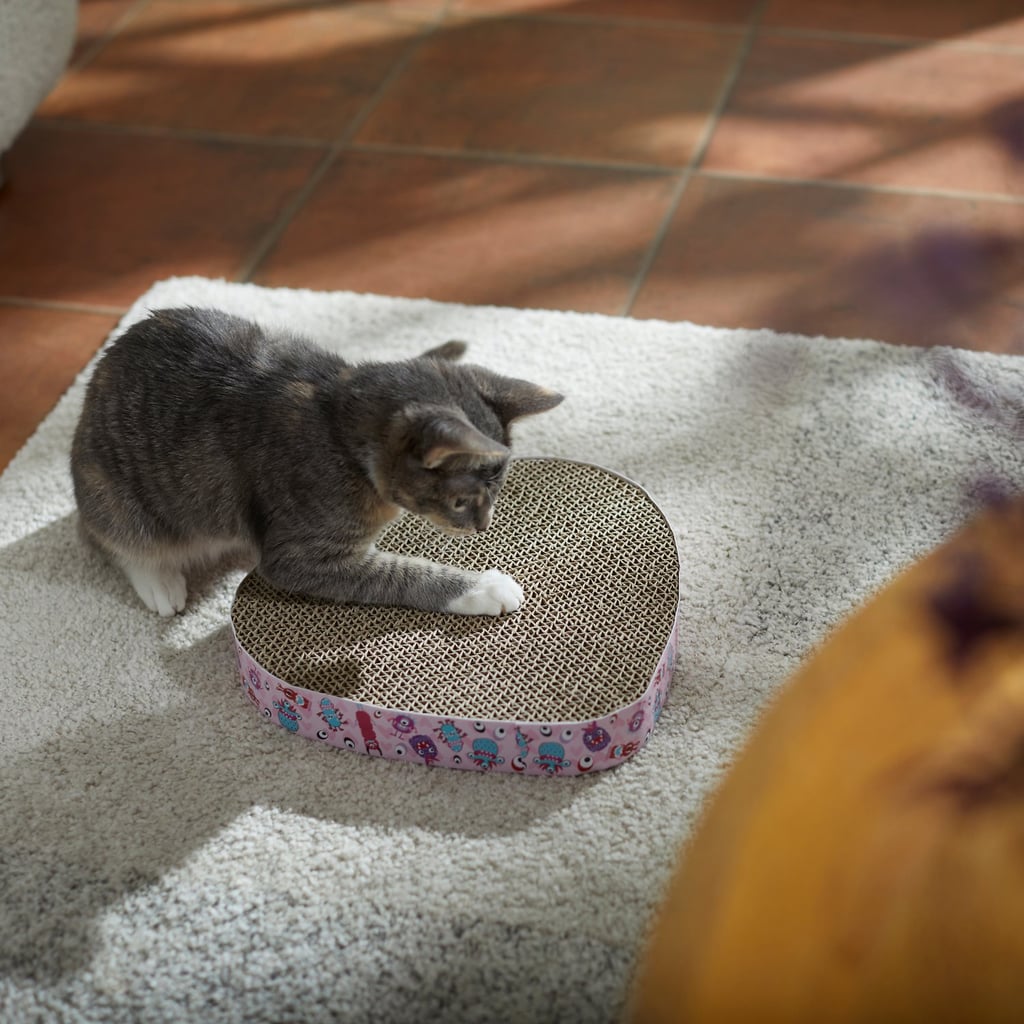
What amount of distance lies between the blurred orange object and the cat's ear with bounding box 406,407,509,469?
0.53 metres

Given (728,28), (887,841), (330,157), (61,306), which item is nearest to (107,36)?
(330,157)

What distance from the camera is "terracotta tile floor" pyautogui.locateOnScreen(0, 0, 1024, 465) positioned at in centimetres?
211

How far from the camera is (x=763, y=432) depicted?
5.83ft

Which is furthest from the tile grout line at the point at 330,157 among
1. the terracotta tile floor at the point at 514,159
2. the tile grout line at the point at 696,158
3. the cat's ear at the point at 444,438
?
the cat's ear at the point at 444,438

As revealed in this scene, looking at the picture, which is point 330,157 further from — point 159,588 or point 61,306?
point 159,588

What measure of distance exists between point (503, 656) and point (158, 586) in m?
0.49

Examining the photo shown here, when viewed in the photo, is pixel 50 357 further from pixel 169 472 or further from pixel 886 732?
pixel 886 732

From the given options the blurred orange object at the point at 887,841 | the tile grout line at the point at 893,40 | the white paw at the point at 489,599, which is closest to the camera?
the blurred orange object at the point at 887,841

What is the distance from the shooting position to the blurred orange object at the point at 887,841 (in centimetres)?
64

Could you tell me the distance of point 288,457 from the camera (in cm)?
137

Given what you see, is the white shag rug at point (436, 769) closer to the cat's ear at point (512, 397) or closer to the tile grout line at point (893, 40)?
the cat's ear at point (512, 397)

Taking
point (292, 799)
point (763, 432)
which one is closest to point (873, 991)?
point (292, 799)

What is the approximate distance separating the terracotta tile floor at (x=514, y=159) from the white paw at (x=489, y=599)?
0.81m

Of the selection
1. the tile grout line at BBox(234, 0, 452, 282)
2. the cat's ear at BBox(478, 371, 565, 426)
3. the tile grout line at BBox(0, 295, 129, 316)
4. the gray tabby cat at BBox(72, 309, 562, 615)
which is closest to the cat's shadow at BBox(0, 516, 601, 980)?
the gray tabby cat at BBox(72, 309, 562, 615)
